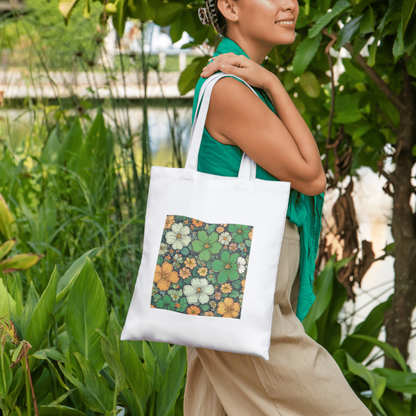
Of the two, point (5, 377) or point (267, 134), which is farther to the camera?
point (5, 377)

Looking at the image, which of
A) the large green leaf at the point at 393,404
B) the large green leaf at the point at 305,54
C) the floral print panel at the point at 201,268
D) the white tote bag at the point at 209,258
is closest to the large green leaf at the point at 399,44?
the large green leaf at the point at 305,54

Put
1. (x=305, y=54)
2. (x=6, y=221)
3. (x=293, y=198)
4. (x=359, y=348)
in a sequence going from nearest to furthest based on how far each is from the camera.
A: (x=293, y=198) < (x=305, y=54) < (x=359, y=348) < (x=6, y=221)

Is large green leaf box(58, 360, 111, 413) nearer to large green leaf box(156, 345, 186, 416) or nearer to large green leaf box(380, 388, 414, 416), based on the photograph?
large green leaf box(156, 345, 186, 416)

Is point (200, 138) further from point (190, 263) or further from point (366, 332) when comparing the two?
point (366, 332)

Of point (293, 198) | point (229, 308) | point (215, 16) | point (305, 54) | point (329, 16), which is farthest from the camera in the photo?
point (305, 54)

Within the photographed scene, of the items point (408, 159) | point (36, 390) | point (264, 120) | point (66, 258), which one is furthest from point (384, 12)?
point (66, 258)

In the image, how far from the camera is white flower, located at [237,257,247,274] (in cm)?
85

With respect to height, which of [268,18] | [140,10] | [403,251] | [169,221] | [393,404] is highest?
[140,10]

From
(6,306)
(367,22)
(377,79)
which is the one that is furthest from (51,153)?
(367,22)

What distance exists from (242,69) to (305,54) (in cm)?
61

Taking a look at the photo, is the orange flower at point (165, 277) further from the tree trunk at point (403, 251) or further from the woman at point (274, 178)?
the tree trunk at point (403, 251)

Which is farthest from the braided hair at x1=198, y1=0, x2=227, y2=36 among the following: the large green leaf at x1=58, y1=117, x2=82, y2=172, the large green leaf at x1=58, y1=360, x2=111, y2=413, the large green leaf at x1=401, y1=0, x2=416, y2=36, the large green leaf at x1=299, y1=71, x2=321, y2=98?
the large green leaf at x1=58, y1=117, x2=82, y2=172

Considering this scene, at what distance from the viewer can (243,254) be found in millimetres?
852

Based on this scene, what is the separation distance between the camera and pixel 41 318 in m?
1.35
